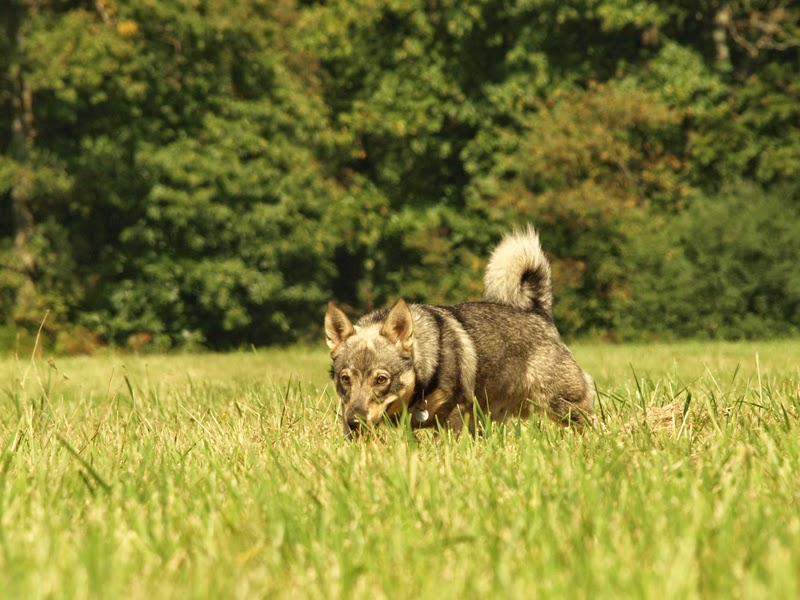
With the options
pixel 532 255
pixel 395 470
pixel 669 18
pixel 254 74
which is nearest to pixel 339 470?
pixel 395 470

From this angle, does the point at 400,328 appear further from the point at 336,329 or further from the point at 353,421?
the point at 353,421

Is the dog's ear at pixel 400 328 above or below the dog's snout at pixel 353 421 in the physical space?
above

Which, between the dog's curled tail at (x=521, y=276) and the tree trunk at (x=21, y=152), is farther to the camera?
the tree trunk at (x=21, y=152)

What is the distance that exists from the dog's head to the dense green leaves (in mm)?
18488

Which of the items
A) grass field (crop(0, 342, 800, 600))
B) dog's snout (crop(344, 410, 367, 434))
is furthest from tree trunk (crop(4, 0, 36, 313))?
grass field (crop(0, 342, 800, 600))

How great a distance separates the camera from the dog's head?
5.62 m

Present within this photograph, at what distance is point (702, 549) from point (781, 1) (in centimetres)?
2933

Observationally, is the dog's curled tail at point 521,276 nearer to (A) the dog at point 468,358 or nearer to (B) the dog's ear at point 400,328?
(A) the dog at point 468,358

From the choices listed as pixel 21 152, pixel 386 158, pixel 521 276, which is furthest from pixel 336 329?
pixel 386 158

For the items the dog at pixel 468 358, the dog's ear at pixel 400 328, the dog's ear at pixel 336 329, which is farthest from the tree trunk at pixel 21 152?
the dog's ear at pixel 400 328

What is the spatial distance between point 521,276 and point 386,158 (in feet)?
80.7

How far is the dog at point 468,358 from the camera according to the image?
580 cm

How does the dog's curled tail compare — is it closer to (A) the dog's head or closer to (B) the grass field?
(A) the dog's head

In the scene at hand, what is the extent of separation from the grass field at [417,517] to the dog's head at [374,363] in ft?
1.52
